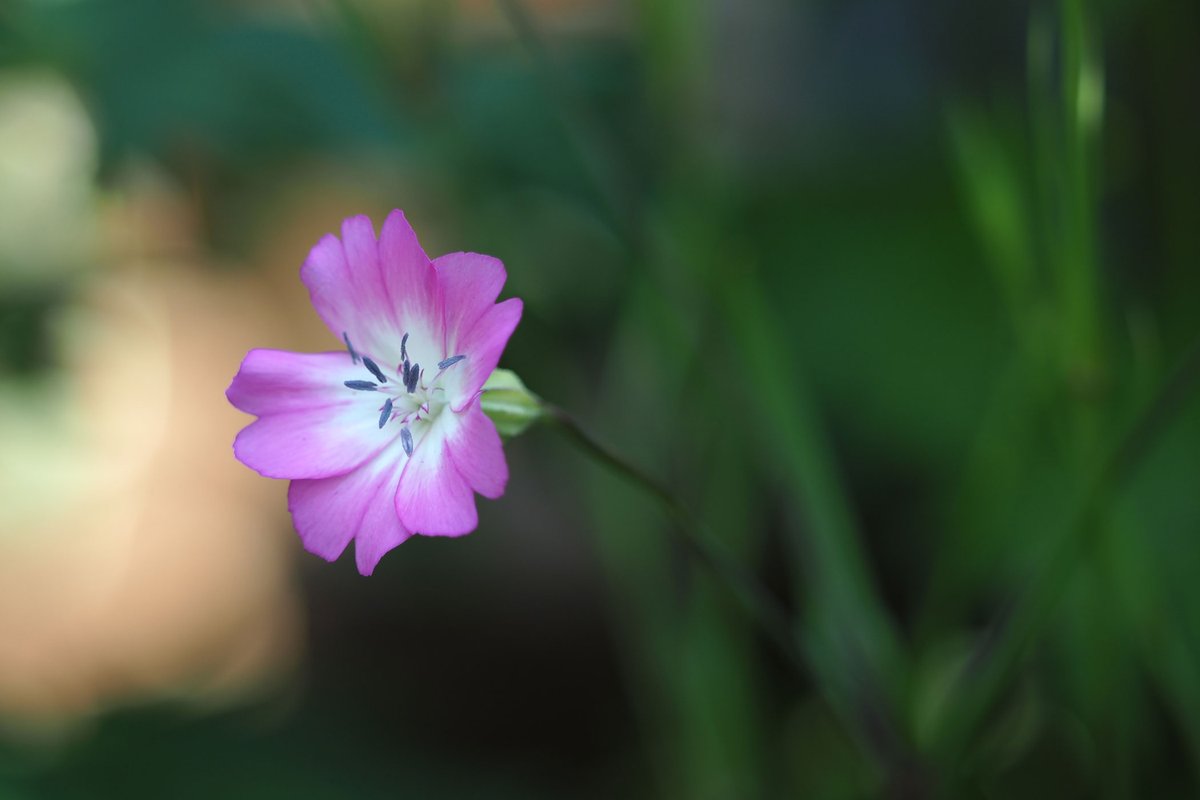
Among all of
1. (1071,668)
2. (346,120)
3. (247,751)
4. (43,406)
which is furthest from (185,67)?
(1071,668)

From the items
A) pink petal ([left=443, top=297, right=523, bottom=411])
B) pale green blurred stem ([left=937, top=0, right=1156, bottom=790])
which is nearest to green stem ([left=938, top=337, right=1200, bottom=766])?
pale green blurred stem ([left=937, top=0, right=1156, bottom=790])

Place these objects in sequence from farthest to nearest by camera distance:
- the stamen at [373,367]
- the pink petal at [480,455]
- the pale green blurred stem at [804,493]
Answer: the pale green blurred stem at [804,493] → the stamen at [373,367] → the pink petal at [480,455]

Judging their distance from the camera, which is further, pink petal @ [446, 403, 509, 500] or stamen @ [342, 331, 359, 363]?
stamen @ [342, 331, 359, 363]

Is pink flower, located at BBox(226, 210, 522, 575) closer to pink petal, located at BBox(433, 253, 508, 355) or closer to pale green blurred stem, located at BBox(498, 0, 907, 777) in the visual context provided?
pink petal, located at BBox(433, 253, 508, 355)

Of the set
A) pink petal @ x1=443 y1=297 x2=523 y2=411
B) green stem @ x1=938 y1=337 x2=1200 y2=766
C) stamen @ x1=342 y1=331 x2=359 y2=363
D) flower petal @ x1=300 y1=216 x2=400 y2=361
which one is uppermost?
flower petal @ x1=300 y1=216 x2=400 y2=361

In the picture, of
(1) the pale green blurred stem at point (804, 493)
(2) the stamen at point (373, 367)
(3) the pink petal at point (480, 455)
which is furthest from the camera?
(1) the pale green blurred stem at point (804, 493)

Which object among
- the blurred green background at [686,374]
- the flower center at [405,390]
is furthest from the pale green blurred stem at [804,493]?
the flower center at [405,390]

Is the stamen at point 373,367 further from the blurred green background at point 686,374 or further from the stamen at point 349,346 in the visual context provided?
the blurred green background at point 686,374
